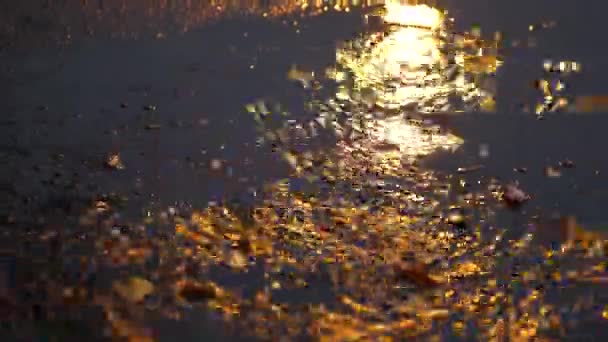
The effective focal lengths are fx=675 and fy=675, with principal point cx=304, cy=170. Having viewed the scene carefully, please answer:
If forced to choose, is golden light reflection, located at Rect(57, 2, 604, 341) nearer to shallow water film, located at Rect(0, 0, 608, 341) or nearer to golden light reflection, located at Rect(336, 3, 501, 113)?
shallow water film, located at Rect(0, 0, 608, 341)

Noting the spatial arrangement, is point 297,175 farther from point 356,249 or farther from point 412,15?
point 412,15

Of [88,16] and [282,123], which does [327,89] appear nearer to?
[282,123]

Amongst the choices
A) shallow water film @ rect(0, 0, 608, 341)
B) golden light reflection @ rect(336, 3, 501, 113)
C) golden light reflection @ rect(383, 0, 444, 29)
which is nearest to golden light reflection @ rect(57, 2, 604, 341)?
shallow water film @ rect(0, 0, 608, 341)

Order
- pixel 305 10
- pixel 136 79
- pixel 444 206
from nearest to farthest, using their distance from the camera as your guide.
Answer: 1. pixel 444 206
2. pixel 136 79
3. pixel 305 10

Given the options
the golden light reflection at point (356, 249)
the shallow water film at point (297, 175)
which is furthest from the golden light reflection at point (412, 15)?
the golden light reflection at point (356, 249)

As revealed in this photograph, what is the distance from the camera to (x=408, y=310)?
6.72 ft

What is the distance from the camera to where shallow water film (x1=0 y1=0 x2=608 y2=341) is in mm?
2043

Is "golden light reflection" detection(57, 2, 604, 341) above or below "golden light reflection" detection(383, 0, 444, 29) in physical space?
below

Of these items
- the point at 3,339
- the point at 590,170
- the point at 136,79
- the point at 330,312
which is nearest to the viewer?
the point at 3,339

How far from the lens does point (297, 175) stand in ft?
8.61

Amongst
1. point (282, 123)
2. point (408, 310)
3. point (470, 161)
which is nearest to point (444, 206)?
point (470, 161)

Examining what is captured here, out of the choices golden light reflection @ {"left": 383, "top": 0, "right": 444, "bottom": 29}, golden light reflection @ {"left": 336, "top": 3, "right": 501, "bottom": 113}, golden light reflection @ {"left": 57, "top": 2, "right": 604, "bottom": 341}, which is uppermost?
golden light reflection @ {"left": 383, "top": 0, "right": 444, "bottom": 29}

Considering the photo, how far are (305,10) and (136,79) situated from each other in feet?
4.16

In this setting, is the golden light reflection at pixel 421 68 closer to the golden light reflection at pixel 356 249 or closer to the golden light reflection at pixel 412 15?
the golden light reflection at pixel 412 15
